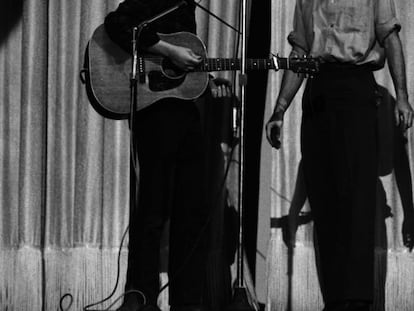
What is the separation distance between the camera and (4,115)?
4402 mm

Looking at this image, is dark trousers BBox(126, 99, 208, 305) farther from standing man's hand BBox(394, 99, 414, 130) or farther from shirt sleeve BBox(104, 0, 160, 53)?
standing man's hand BBox(394, 99, 414, 130)

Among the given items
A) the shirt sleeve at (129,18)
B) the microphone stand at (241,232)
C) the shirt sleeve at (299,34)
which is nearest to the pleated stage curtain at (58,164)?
the shirt sleeve at (299,34)

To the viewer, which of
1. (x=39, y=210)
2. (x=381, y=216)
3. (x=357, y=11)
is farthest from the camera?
(x=39, y=210)

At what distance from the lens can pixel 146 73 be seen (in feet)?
11.9

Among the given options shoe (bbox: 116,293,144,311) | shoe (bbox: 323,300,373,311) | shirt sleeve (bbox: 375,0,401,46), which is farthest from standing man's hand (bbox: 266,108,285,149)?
shoe (bbox: 116,293,144,311)

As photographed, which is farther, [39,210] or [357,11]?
[39,210]

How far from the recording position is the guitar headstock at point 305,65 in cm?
344

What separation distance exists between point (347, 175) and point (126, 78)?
1.03 meters

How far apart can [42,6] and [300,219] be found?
5.53 feet

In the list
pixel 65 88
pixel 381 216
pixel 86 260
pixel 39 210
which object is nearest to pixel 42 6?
pixel 65 88

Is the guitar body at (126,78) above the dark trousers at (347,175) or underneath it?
above

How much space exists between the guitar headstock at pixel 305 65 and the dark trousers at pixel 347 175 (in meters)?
0.04

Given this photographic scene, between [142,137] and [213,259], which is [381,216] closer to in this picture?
[213,259]

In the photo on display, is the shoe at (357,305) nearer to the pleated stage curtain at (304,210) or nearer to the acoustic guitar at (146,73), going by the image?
the pleated stage curtain at (304,210)
